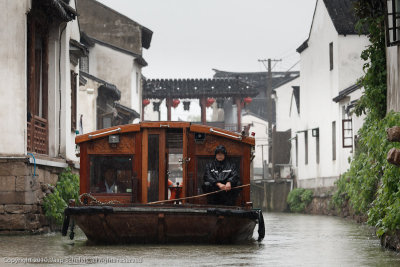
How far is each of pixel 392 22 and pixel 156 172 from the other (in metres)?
5.08

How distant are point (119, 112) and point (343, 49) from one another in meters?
10.8

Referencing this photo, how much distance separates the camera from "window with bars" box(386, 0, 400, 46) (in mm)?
15188

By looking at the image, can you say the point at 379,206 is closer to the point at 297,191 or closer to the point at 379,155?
the point at 379,155

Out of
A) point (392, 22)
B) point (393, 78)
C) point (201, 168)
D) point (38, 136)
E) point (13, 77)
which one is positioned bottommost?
point (201, 168)

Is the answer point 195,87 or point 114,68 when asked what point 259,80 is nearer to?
point 195,87

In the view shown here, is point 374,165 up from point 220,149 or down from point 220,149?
down

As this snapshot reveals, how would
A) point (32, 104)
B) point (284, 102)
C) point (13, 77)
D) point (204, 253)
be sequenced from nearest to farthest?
point (204, 253) < point (13, 77) < point (32, 104) < point (284, 102)

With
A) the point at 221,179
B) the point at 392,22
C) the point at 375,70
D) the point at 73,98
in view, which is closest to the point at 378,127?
the point at 375,70

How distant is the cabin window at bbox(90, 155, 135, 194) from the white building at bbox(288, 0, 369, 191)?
18.2 meters

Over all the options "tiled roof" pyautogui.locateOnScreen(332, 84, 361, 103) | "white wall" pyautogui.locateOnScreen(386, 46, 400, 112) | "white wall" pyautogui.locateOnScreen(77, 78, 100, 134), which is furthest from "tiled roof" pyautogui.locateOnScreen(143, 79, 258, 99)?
"white wall" pyautogui.locateOnScreen(386, 46, 400, 112)

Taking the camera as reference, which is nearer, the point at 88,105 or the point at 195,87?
the point at 88,105

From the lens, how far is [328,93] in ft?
133

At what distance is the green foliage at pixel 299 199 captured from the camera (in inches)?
1657

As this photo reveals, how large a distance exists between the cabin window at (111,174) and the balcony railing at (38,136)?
4164mm
